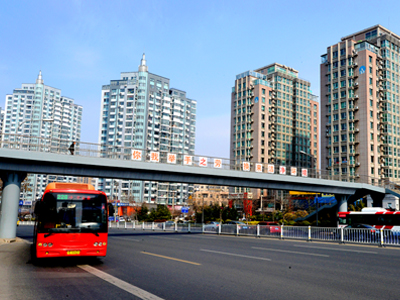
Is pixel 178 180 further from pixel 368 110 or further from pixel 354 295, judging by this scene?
pixel 368 110

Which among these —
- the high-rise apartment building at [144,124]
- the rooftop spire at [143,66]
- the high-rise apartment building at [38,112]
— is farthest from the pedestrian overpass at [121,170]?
the high-rise apartment building at [38,112]

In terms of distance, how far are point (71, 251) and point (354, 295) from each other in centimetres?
773

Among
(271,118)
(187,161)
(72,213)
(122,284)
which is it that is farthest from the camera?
(271,118)

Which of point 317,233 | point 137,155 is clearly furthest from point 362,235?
point 137,155

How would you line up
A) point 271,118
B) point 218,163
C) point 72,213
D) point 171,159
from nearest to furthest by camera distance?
point 72,213 → point 171,159 → point 218,163 → point 271,118

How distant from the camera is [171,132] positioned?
124 m

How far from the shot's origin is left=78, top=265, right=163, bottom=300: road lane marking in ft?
22.8

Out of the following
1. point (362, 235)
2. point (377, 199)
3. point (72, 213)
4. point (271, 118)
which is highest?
point (271, 118)

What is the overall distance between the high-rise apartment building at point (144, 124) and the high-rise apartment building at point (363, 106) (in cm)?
5009

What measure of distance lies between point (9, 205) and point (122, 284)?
67.9 ft

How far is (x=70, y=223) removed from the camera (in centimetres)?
1111

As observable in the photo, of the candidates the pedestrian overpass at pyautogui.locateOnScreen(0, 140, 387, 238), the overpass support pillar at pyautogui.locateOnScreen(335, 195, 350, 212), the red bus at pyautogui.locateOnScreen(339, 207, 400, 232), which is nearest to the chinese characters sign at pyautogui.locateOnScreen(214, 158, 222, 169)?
the pedestrian overpass at pyautogui.locateOnScreen(0, 140, 387, 238)

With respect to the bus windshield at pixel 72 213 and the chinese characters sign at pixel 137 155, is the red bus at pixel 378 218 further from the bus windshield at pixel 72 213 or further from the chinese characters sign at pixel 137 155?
the bus windshield at pixel 72 213

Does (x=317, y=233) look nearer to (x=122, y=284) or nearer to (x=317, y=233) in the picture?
(x=317, y=233)
